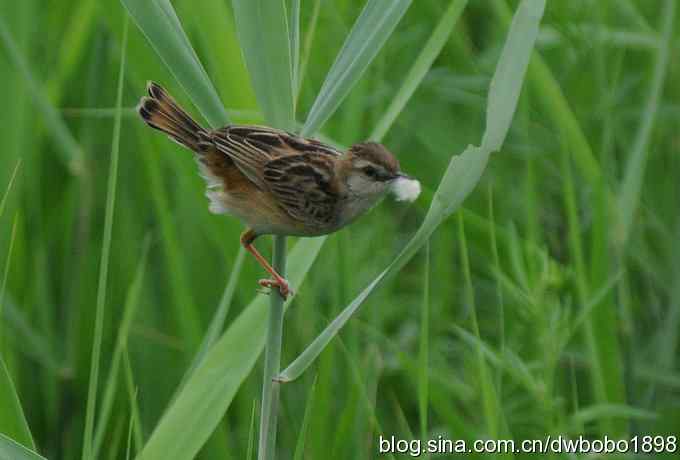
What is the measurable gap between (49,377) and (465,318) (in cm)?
142

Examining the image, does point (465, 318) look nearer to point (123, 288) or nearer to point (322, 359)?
point (123, 288)

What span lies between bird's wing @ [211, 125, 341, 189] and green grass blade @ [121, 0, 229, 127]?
12.3 inches

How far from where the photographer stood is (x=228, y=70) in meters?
2.78

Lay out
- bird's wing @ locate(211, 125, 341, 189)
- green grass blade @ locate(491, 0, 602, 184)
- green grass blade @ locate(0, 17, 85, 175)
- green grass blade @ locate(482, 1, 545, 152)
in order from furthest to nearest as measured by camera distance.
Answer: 1. green grass blade @ locate(491, 0, 602, 184)
2. green grass blade @ locate(0, 17, 85, 175)
3. bird's wing @ locate(211, 125, 341, 189)
4. green grass blade @ locate(482, 1, 545, 152)

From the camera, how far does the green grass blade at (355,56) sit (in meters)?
1.88

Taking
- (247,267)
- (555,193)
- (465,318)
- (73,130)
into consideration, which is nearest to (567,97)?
(555,193)

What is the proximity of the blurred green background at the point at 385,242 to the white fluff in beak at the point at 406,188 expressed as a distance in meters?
0.50

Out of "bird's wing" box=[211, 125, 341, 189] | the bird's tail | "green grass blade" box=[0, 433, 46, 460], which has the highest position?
the bird's tail

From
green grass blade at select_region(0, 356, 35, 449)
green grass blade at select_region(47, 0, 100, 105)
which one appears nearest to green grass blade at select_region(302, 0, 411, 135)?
green grass blade at select_region(0, 356, 35, 449)

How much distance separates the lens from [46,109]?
3.22m

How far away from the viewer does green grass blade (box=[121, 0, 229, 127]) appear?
6.19ft

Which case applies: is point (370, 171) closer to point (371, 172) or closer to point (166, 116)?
point (371, 172)

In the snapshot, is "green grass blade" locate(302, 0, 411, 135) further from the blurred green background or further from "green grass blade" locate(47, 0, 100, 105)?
"green grass blade" locate(47, 0, 100, 105)

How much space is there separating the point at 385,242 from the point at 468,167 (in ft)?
7.19
